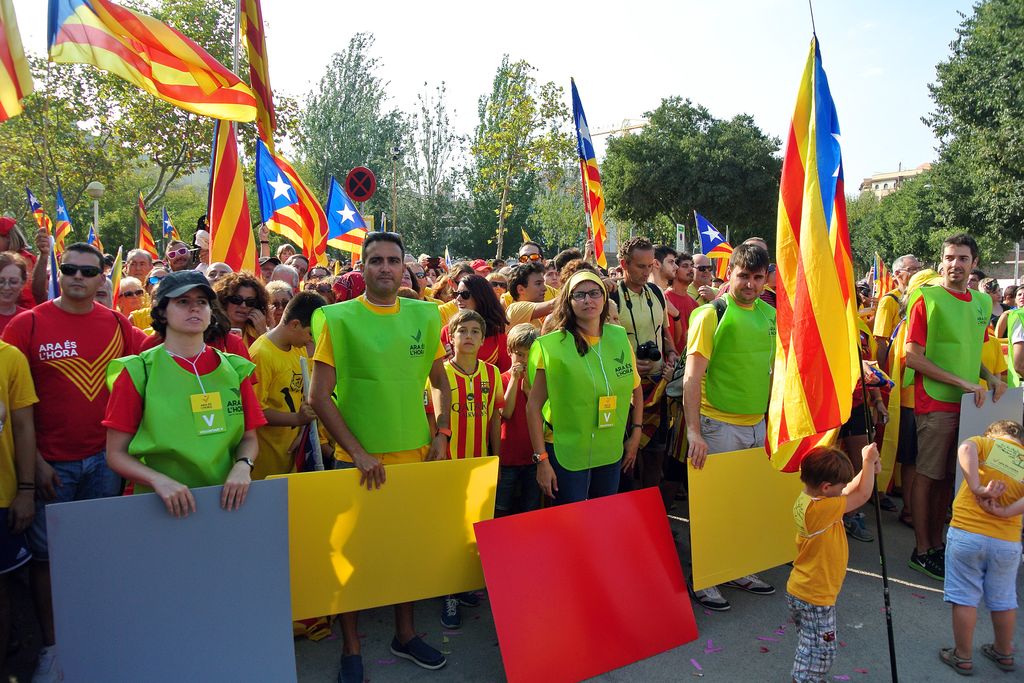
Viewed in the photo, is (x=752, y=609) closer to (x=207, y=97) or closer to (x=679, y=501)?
(x=679, y=501)

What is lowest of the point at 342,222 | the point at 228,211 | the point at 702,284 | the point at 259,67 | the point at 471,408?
the point at 471,408

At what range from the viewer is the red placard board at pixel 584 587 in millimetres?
3408

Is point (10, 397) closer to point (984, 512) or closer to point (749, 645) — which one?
point (749, 645)

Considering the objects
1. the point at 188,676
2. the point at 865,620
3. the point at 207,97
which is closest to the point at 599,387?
the point at 865,620

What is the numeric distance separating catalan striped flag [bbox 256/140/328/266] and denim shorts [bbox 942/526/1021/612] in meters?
7.22

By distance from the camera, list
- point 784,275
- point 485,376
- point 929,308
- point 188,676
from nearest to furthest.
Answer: point 188,676 < point 784,275 < point 485,376 < point 929,308

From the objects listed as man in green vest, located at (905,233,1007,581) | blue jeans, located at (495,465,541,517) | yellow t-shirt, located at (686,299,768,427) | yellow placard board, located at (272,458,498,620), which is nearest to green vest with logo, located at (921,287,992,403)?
man in green vest, located at (905,233,1007,581)

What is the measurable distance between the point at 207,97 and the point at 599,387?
4.33m

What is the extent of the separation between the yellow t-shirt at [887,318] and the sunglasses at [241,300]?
5426 mm

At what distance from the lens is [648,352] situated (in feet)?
17.2

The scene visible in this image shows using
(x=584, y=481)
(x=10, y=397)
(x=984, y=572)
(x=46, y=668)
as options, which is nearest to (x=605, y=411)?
(x=584, y=481)

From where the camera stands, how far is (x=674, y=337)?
6254mm

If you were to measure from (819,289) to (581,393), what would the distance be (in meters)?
1.36

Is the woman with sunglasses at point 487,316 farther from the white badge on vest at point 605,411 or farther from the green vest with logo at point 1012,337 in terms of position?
the green vest with logo at point 1012,337
